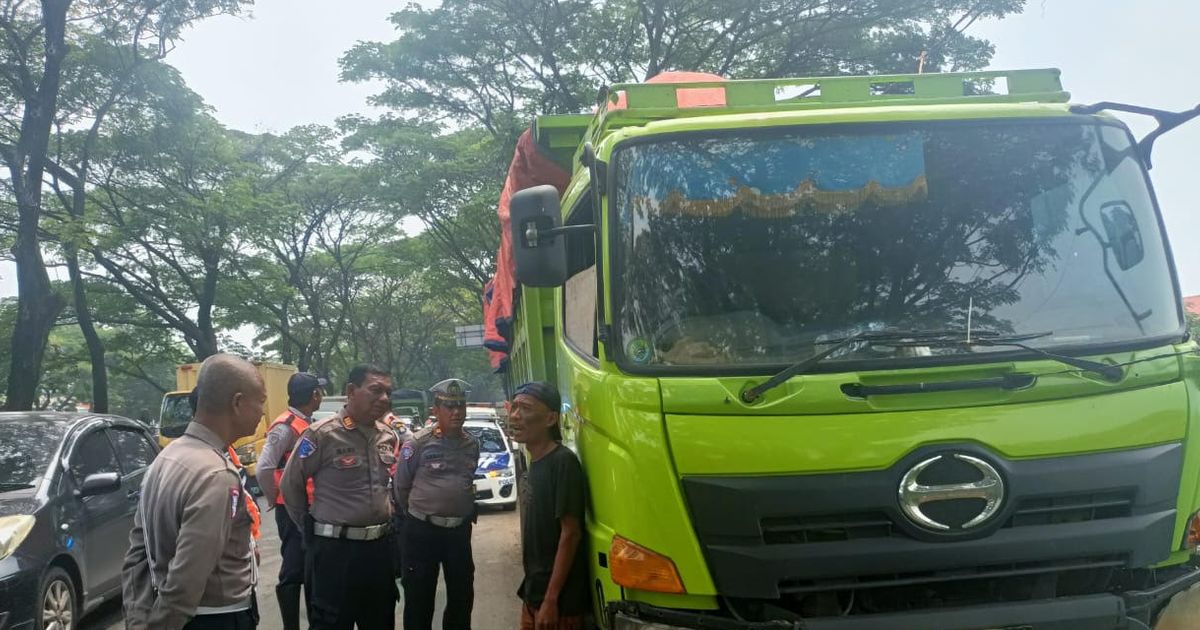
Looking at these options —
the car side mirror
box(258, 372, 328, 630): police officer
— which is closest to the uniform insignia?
box(258, 372, 328, 630): police officer

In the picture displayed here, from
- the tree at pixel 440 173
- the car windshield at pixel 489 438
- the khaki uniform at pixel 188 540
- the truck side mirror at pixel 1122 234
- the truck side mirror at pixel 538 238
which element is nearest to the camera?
the khaki uniform at pixel 188 540

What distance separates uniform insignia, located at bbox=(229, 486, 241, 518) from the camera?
104 inches

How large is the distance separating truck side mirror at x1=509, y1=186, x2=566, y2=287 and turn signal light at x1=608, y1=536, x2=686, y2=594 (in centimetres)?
106

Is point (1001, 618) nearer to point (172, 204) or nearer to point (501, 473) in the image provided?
point (501, 473)

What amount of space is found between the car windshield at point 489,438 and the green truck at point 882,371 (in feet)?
29.1

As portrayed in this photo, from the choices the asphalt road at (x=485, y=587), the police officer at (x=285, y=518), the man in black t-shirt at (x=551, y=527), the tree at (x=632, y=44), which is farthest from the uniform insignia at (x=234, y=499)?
the tree at (x=632, y=44)

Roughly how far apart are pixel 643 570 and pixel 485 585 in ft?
16.4

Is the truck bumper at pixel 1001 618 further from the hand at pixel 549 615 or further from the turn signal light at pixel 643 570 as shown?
the hand at pixel 549 615

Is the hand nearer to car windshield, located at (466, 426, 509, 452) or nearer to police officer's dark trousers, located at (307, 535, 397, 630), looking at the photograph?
police officer's dark trousers, located at (307, 535, 397, 630)

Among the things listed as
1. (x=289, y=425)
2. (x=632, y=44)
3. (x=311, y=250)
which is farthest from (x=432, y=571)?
(x=311, y=250)

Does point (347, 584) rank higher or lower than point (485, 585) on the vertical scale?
higher

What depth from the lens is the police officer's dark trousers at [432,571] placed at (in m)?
4.66

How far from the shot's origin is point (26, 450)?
208 inches

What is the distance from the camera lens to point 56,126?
18109 millimetres
